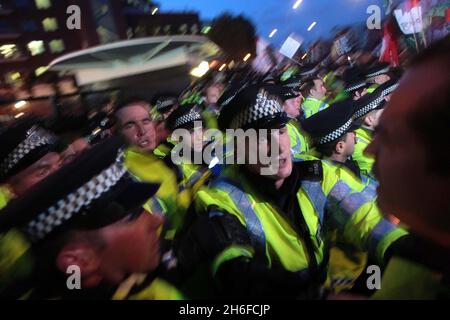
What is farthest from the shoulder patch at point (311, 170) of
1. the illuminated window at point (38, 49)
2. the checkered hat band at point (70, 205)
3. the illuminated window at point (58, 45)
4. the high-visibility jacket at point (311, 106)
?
the illuminated window at point (38, 49)

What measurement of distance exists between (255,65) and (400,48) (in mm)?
2302

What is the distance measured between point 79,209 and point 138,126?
5.79 ft

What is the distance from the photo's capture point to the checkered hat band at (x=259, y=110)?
1466 mm

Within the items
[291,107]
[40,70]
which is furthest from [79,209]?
[40,70]

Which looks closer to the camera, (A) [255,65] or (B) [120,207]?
(B) [120,207]

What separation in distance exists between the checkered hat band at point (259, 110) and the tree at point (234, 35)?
255 inches

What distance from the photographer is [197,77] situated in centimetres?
671

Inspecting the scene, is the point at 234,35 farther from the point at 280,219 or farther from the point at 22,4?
the point at 280,219

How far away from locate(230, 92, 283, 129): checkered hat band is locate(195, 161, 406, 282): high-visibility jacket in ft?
0.66

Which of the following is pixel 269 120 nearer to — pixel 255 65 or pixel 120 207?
pixel 120 207
